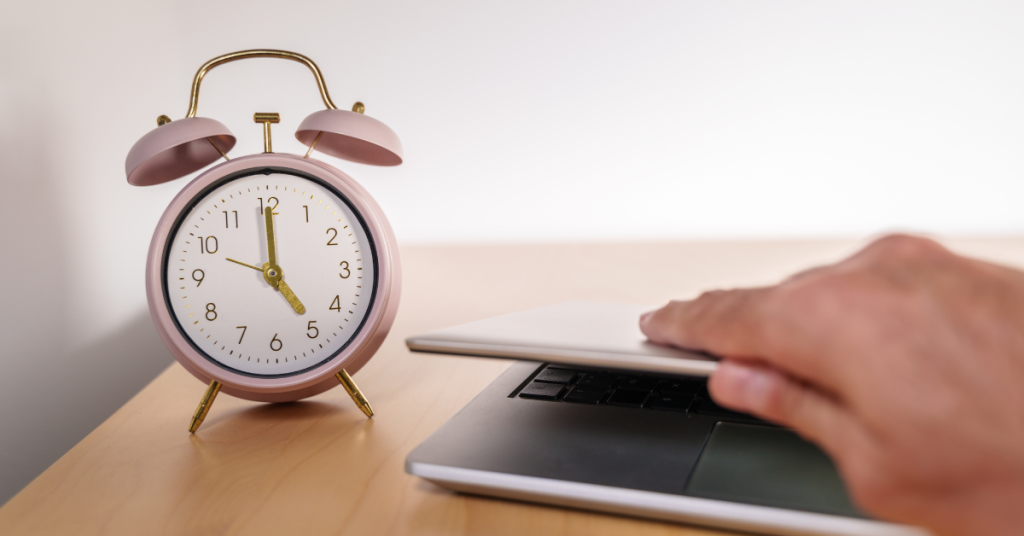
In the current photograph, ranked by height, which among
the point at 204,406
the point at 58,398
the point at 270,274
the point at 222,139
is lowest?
the point at 58,398

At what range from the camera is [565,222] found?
7.44ft

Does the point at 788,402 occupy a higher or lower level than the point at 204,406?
higher

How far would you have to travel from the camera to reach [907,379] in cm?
25

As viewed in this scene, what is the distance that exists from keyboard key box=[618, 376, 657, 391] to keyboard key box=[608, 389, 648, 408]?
1 cm

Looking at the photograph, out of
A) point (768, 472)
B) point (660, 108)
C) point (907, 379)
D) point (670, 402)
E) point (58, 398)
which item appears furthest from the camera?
point (660, 108)

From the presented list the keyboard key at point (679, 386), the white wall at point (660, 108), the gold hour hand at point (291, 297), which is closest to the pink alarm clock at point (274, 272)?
the gold hour hand at point (291, 297)

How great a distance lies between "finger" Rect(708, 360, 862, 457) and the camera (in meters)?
0.27

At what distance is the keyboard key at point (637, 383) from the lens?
1.66ft

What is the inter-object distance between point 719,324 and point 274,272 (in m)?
0.37

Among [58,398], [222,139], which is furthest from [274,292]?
[58,398]

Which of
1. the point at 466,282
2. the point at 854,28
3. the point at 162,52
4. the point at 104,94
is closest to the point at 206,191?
the point at 104,94

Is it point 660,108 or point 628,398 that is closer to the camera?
point 628,398

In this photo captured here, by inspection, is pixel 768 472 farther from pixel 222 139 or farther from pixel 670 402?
pixel 222 139

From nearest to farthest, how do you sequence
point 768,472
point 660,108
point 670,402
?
1. point 768,472
2. point 670,402
3. point 660,108
